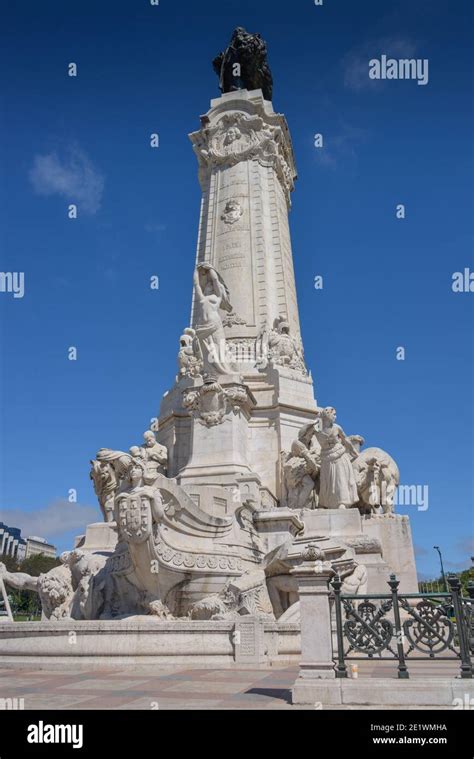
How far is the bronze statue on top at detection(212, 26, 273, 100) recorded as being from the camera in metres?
31.6

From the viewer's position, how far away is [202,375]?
20.3 m

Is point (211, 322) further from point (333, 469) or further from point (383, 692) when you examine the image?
point (383, 692)

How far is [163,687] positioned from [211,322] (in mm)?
14135

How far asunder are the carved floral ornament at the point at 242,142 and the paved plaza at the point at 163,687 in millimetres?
21720

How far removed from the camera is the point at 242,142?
27.2 m

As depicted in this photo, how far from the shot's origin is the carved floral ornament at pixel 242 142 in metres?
26.9

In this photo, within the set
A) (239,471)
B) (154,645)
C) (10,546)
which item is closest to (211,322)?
(239,471)

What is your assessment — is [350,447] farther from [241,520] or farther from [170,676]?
[170,676]

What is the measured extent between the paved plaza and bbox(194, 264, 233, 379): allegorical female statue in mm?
10661

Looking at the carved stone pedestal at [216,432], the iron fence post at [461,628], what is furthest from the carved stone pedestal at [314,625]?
the carved stone pedestal at [216,432]

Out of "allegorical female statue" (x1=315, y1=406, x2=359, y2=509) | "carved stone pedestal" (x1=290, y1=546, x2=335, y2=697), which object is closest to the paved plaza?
"carved stone pedestal" (x1=290, y1=546, x2=335, y2=697)

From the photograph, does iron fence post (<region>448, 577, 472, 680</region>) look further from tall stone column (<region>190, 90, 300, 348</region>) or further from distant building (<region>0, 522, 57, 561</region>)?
distant building (<region>0, 522, 57, 561</region>)

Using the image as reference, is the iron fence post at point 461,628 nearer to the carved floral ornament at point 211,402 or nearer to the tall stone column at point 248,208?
the carved floral ornament at point 211,402
